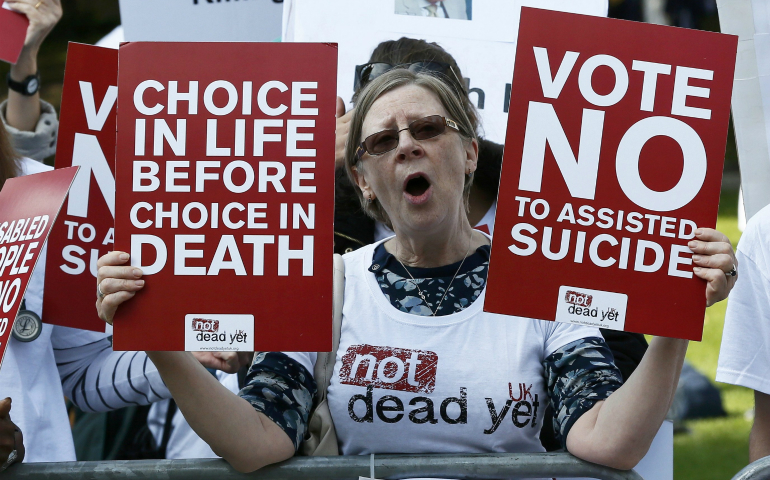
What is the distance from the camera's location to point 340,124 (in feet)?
8.91

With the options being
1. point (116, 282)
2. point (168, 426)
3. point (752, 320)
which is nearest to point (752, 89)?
point (752, 320)

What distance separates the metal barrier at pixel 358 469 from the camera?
1886mm

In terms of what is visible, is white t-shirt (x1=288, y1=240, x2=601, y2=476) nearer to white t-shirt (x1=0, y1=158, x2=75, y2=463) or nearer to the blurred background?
white t-shirt (x1=0, y1=158, x2=75, y2=463)

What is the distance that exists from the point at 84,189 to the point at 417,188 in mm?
840

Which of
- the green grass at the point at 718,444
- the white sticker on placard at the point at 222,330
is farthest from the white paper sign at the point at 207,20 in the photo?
the green grass at the point at 718,444

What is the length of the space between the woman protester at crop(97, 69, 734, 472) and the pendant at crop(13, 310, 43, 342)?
490 mm

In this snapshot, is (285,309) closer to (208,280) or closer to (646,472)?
(208,280)

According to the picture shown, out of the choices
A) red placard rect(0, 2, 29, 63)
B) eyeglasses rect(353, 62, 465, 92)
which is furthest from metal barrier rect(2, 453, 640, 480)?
red placard rect(0, 2, 29, 63)

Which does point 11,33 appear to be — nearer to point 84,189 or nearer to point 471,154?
point 84,189

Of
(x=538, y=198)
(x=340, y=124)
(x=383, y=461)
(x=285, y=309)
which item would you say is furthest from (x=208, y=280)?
(x=340, y=124)

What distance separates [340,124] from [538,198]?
3.19ft

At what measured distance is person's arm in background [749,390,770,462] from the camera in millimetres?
2264

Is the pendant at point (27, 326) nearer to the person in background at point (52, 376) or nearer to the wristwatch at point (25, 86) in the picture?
the person in background at point (52, 376)

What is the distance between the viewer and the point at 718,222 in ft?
34.8
